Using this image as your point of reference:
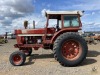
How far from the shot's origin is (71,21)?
1108 centimetres

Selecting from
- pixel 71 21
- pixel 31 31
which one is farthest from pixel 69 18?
pixel 31 31

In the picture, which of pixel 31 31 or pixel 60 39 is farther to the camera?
pixel 31 31

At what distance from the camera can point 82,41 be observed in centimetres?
1045

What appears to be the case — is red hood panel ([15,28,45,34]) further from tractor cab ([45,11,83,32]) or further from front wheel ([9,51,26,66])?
front wheel ([9,51,26,66])

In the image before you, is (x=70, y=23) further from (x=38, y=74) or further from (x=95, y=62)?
(x=38, y=74)

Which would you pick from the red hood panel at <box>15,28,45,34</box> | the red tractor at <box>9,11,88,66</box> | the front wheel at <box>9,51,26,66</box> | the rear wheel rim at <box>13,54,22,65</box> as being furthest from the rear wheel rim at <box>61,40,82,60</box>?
the rear wheel rim at <box>13,54,22,65</box>

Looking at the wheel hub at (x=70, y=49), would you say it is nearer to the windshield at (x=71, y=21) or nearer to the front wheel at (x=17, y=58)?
the windshield at (x=71, y=21)

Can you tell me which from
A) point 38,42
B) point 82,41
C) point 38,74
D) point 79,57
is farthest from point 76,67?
point 38,42

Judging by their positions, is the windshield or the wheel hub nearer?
the wheel hub

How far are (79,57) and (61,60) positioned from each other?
0.90 metres

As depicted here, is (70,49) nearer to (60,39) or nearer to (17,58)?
(60,39)

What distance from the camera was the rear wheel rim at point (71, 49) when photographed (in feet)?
34.3

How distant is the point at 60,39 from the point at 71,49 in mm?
766

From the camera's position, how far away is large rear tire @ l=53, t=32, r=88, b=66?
10117mm
